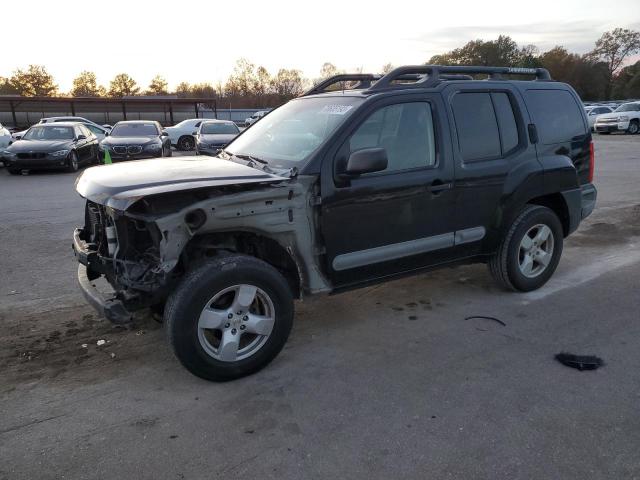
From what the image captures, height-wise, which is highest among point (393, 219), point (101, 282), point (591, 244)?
point (393, 219)

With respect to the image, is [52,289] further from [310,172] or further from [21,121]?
[21,121]

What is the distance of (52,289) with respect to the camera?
17.2 ft

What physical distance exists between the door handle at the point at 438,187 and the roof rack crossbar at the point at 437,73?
2.75 ft

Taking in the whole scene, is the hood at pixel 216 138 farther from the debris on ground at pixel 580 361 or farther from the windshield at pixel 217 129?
the debris on ground at pixel 580 361

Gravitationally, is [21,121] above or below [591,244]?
above

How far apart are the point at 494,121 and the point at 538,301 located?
1.73 meters

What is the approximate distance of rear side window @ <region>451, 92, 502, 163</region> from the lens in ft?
14.4

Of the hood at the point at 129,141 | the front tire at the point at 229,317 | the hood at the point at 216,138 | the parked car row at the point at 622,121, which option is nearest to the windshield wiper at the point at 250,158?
the front tire at the point at 229,317

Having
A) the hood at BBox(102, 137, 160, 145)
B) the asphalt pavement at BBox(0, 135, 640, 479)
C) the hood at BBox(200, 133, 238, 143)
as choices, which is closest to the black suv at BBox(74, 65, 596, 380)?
the asphalt pavement at BBox(0, 135, 640, 479)

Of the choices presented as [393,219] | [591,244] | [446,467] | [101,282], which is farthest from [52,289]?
[591,244]

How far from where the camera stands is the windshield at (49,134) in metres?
15.5

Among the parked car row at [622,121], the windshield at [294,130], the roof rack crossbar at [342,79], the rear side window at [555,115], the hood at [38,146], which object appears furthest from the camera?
the parked car row at [622,121]

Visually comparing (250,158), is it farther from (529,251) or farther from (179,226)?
(529,251)

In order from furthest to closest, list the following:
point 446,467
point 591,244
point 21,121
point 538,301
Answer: point 21,121 → point 591,244 → point 538,301 → point 446,467
